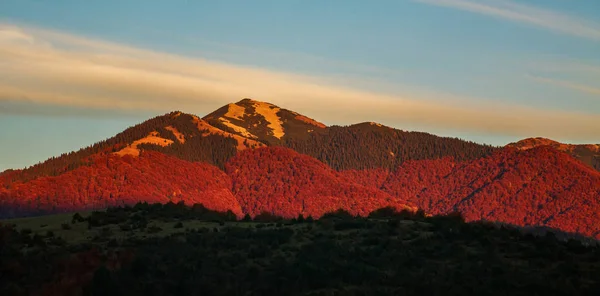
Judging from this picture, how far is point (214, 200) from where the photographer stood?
192625 mm

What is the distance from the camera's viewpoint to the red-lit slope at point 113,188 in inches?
6304

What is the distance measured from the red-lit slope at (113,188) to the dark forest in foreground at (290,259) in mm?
112519

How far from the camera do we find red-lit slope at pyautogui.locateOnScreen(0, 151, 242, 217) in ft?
525

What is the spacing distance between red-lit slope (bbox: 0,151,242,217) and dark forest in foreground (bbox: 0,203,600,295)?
113 m

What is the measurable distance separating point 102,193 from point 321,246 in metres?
132

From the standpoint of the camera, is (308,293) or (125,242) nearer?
(308,293)

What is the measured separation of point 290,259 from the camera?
4134 cm

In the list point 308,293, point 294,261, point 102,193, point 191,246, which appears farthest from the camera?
point 102,193

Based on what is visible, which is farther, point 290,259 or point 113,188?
point 113,188

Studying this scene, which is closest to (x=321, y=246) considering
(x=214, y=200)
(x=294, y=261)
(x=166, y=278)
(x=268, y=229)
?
(x=294, y=261)

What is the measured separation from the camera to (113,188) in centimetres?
17100

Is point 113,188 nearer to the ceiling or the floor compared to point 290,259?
nearer to the ceiling

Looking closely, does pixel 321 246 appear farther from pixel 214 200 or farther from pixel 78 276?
pixel 214 200

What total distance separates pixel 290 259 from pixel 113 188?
135367 mm
